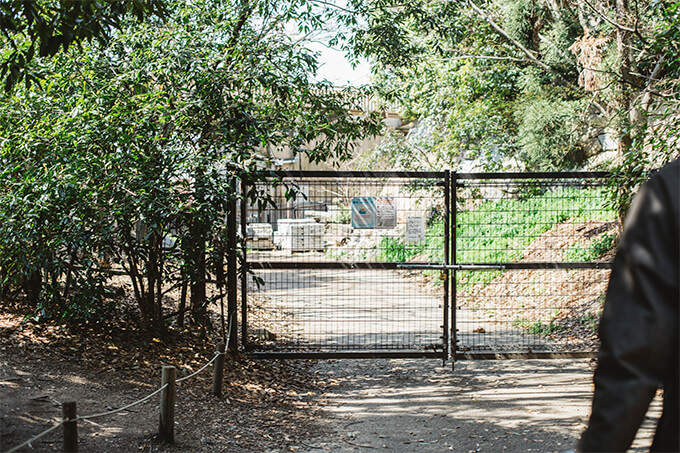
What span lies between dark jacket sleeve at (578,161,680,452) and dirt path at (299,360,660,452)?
4.03 m

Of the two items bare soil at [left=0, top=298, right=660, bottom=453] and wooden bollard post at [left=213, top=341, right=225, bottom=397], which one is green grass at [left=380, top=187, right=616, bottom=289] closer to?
bare soil at [left=0, top=298, right=660, bottom=453]

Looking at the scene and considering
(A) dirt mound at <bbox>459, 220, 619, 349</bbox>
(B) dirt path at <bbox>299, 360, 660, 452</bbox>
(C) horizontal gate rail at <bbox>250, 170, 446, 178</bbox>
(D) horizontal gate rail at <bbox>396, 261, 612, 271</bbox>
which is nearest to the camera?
(B) dirt path at <bbox>299, 360, 660, 452</bbox>

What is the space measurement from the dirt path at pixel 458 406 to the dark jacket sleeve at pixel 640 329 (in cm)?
403

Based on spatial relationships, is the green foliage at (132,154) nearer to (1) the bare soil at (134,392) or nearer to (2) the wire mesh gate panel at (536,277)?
(1) the bare soil at (134,392)

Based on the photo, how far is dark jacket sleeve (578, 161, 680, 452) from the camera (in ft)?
5.85

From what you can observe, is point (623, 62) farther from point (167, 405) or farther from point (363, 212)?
point (167, 405)

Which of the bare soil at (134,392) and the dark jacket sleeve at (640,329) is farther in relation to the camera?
the bare soil at (134,392)

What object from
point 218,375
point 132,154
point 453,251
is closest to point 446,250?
point 453,251

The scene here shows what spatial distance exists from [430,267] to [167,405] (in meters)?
3.88

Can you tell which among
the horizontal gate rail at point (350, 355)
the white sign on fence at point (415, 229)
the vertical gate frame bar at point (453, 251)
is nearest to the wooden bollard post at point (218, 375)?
the horizontal gate rail at point (350, 355)

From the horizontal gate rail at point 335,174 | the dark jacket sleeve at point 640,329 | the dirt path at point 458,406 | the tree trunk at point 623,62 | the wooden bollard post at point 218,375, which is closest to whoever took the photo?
the dark jacket sleeve at point 640,329

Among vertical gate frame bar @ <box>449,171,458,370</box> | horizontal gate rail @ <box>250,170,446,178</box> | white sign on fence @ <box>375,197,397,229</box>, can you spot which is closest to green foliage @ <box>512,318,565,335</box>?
vertical gate frame bar @ <box>449,171,458,370</box>

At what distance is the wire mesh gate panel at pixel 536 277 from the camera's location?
8.00 m

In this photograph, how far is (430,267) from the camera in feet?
25.7
